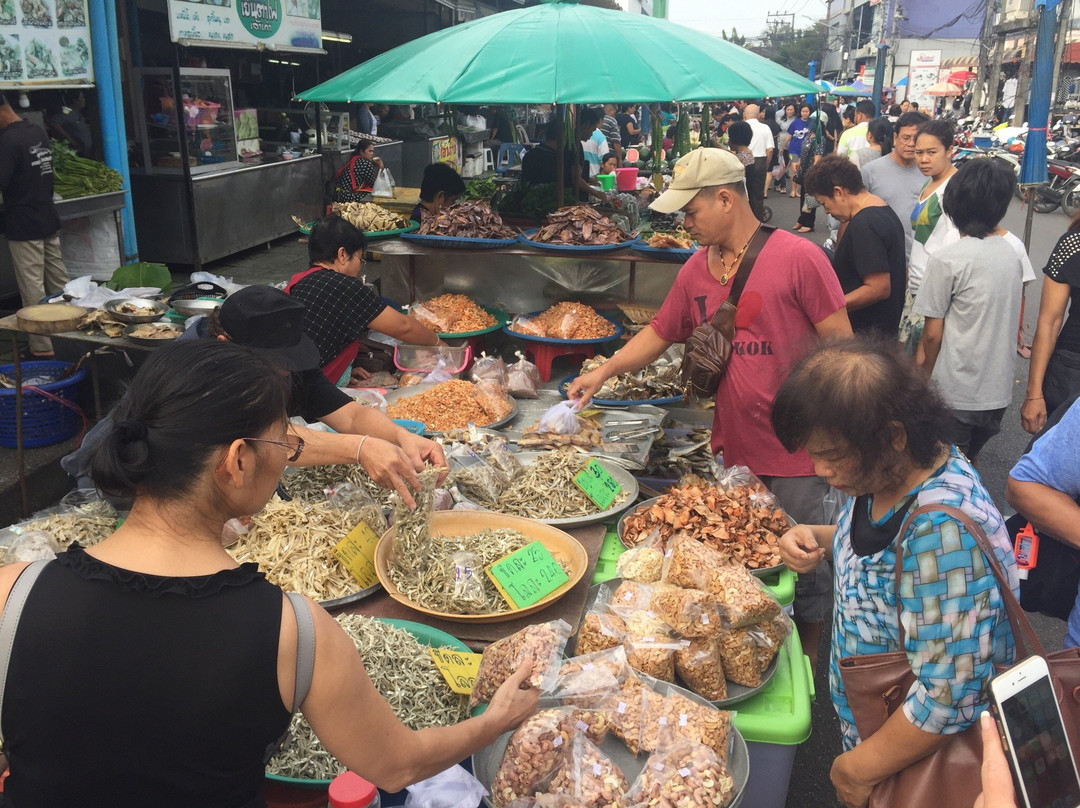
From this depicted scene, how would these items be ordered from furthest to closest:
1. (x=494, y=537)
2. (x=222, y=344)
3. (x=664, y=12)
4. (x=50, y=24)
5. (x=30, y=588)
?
(x=664, y=12)
(x=50, y=24)
(x=494, y=537)
(x=222, y=344)
(x=30, y=588)

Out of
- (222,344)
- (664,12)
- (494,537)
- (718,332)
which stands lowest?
(494,537)

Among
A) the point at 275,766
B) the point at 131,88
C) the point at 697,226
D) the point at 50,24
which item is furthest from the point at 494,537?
the point at 131,88

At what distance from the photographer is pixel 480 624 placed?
2438 mm

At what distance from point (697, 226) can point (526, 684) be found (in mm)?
2094

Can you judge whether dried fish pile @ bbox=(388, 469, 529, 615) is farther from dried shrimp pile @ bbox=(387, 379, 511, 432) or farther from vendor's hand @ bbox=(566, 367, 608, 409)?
dried shrimp pile @ bbox=(387, 379, 511, 432)

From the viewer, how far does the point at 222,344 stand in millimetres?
1515

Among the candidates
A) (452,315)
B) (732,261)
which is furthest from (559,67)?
(732,261)

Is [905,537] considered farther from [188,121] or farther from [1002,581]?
[188,121]

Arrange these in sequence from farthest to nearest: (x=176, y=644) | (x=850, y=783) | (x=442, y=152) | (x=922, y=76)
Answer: (x=922, y=76), (x=442, y=152), (x=850, y=783), (x=176, y=644)

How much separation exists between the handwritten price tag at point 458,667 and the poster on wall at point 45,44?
6855 mm

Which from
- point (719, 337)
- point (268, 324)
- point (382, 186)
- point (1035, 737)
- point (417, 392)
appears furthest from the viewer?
point (382, 186)

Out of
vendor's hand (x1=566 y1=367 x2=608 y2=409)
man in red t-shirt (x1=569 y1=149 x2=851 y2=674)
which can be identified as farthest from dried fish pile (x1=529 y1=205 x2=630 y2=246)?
man in red t-shirt (x1=569 y1=149 x2=851 y2=674)

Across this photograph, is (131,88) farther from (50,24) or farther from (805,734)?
(805,734)

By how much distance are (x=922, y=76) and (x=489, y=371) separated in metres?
41.6
